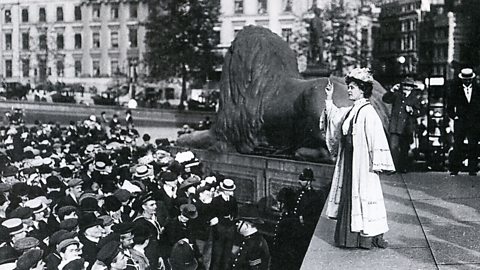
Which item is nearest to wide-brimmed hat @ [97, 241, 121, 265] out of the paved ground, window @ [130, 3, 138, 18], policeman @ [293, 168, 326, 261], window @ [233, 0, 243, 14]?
the paved ground

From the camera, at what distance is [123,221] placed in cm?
661

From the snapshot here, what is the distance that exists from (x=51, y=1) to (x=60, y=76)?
3691 mm

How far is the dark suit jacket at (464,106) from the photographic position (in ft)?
34.5

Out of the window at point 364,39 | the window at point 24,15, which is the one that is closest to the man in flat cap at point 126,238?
the window at point 24,15

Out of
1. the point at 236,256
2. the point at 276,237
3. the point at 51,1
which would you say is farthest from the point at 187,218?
the point at 51,1

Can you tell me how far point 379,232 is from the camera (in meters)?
6.18

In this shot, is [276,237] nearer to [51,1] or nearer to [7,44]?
[7,44]

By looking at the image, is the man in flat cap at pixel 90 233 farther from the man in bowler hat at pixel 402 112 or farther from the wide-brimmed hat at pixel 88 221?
the man in bowler hat at pixel 402 112

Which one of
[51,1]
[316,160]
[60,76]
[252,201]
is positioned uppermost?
[51,1]

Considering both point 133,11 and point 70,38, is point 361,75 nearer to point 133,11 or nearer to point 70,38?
point 70,38

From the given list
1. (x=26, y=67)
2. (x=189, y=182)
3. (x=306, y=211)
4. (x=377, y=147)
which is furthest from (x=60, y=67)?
(x=377, y=147)

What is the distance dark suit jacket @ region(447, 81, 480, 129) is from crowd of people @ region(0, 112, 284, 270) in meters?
4.21

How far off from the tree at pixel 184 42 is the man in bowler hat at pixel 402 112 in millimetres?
17714

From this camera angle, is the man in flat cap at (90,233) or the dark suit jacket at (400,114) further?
the dark suit jacket at (400,114)
